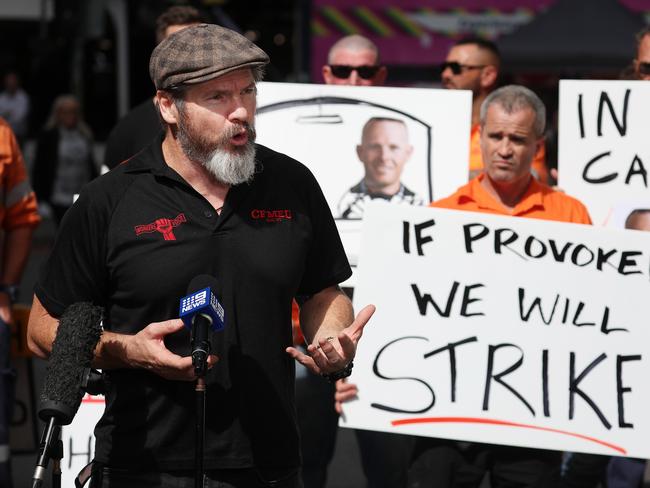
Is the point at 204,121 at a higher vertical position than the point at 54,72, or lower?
lower

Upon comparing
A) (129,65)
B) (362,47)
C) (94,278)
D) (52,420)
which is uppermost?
(129,65)

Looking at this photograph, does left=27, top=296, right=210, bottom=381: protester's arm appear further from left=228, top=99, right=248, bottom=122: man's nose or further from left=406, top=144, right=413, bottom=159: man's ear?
left=406, top=144, right=413, bottom=159: man's ear

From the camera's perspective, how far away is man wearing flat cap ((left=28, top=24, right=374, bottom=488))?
10.6 ft

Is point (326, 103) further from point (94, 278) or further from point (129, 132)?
point (94, 278)

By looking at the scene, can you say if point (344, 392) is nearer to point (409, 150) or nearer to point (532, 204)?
point (532, 204)

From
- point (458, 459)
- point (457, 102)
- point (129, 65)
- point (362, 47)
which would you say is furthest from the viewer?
point (129, 65)

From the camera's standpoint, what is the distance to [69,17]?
19062 mm

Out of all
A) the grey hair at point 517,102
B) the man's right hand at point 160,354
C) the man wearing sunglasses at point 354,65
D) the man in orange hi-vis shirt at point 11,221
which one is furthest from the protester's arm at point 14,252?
the man's right hand at point 160,354

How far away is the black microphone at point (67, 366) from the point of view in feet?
10.2

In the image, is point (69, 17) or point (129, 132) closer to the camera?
point (129, 132)

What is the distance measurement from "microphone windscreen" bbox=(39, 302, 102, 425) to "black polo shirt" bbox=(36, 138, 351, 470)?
13cm

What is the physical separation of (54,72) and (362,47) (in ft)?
57.1

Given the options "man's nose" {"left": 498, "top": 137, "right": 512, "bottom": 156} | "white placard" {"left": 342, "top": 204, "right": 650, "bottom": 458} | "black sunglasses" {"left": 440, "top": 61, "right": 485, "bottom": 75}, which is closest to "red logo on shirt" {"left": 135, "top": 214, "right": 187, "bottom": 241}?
"white placard" {"left": 342, "top": 204, "right": 650, "bottom": 458}

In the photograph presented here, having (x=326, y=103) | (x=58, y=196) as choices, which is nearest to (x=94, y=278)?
(x=326, y=103)
